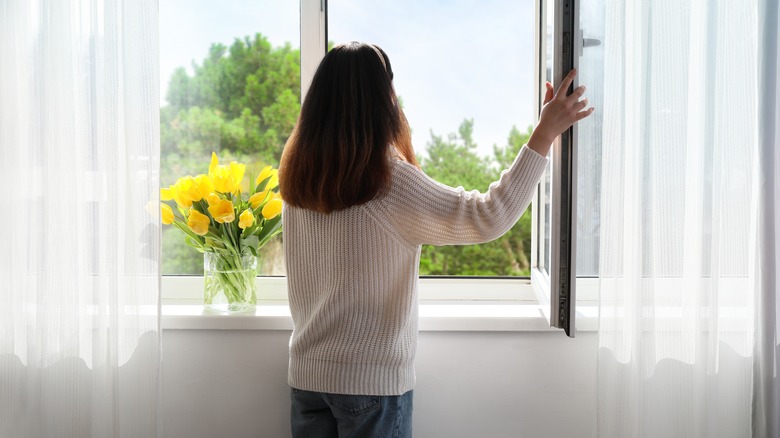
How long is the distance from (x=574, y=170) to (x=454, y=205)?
11.3 inches

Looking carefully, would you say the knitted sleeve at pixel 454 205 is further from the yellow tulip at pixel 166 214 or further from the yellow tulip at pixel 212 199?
the yellow tulip at pixel 166 214

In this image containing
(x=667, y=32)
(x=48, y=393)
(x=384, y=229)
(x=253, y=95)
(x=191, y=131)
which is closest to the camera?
(x=384, y=229)

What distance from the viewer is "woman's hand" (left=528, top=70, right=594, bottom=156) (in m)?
1.39

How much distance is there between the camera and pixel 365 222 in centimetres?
132

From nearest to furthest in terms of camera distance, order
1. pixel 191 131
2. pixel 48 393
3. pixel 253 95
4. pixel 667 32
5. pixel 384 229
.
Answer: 1. pixel 384 229
2. pixel 667 32
3. pixel 48 393
4. pixel 191 131
5. pixel 253 95

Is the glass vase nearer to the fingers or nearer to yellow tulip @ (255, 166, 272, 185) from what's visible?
yellow tulip @ (255, 166, 272, 185)

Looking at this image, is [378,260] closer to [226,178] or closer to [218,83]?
[226,178]

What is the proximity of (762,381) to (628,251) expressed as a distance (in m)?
0.43

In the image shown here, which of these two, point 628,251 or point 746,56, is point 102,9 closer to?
point 628,251

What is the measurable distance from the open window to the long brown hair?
1.13 feet

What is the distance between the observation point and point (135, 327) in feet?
5.13

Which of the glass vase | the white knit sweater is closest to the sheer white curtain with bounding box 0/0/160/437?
the glass vase

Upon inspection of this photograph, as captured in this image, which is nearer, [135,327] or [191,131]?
[135,327]

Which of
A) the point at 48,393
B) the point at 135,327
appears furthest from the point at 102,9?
the point at 48,393
